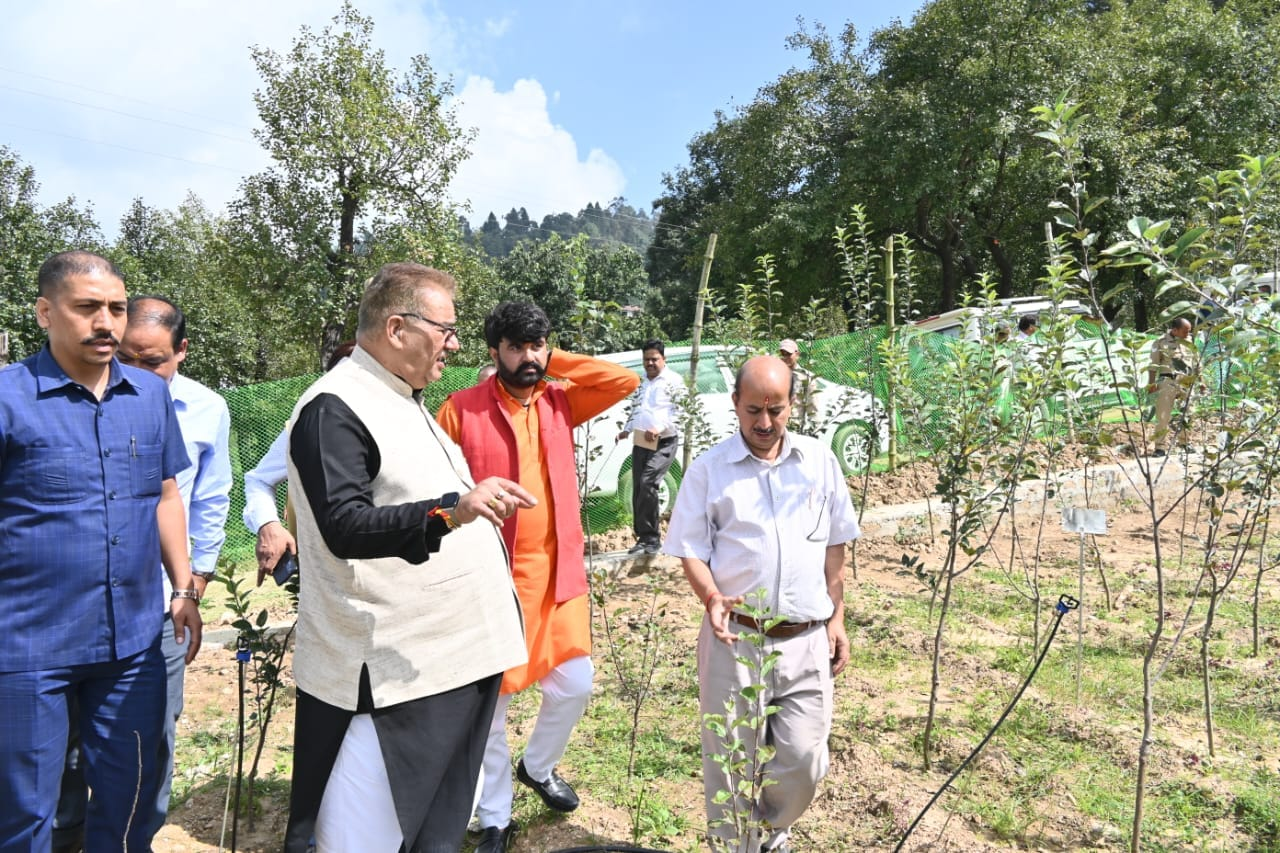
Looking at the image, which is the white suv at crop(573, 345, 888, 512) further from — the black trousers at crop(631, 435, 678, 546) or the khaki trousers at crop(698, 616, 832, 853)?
the khaki trousers at crop(698, 616, 832, 853)

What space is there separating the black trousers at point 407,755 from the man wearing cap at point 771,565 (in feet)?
2.75

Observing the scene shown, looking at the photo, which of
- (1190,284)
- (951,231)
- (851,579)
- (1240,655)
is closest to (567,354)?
(1190,284)

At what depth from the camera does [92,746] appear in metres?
2.26

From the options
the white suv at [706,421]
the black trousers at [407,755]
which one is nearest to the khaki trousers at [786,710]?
the black trousers at [407,755]

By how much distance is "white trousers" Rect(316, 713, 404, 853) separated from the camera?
1933 mm

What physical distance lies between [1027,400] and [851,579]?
8.72 ft

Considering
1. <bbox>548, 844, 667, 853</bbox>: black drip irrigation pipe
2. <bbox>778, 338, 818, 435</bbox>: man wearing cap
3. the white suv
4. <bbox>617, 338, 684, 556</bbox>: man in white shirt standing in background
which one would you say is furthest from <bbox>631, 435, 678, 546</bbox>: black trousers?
<bbox>548, 844, 667, 853</bbox>: black drip irrigation pipe

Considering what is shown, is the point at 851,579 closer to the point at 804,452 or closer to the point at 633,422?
the point at 633,422

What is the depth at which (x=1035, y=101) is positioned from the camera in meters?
19.0

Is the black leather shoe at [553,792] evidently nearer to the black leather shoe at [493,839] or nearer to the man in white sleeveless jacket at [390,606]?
the black leather shoe at [493,839]

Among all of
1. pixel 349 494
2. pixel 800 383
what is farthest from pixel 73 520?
pixel 800 383

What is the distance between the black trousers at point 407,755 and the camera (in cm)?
194

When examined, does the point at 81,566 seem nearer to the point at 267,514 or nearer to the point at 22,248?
the point at 267,514

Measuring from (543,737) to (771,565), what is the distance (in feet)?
3.88
